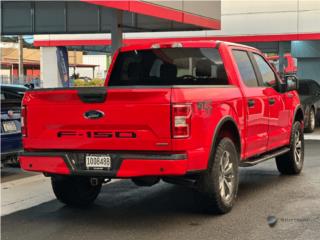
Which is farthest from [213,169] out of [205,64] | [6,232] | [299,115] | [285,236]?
[299,115]

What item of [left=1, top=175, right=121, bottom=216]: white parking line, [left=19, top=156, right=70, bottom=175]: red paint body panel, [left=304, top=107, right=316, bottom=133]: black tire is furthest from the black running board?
[left=304, top=107, right=316, bottom=133]: black tire

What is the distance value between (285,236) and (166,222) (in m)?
1.31

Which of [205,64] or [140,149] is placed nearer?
[140,149]

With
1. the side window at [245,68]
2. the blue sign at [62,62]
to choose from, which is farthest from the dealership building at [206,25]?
the side window at [245,68]

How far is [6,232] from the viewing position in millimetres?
6125

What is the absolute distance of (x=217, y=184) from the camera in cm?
634

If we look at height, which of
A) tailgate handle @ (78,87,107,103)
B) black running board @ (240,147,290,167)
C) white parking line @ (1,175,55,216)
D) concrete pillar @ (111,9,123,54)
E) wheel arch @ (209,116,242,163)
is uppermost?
concrete pillar @ (111,9,123,54)

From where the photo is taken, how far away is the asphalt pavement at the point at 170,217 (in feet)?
19.2

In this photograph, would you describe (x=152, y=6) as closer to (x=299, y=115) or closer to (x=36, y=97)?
(x=299, y=115)

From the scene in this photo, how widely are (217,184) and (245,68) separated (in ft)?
6.67

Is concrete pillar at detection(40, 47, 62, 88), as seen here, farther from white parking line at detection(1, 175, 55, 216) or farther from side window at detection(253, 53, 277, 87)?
side window at detection(253, 53, 277, 87)

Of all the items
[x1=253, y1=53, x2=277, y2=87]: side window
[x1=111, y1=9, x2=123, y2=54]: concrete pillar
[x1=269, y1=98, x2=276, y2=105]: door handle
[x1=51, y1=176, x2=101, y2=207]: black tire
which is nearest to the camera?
[x1=51, y1=176, x2=101, y2=207]: black tire

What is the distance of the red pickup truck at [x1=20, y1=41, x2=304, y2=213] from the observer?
5.82 metres

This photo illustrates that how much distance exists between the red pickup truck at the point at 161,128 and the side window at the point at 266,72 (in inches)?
22.4
